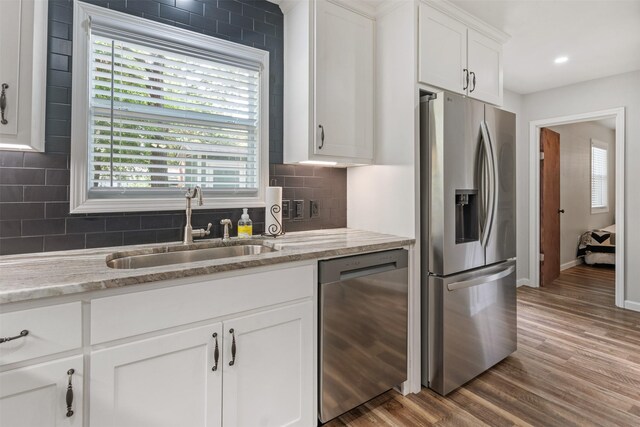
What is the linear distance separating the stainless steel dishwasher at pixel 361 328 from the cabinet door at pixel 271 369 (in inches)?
3.6

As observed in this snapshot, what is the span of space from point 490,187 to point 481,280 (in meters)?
0.62

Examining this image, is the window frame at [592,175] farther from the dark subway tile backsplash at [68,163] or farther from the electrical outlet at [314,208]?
the dark subway tile backsplash at [68,163]

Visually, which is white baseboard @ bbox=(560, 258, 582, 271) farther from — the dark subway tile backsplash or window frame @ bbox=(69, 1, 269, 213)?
window frame @ bbox=(69, 1, 269, 213)

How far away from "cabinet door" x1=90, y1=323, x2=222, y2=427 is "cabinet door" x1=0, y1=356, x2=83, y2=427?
0.05 metres

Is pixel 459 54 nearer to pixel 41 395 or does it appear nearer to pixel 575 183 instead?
pixel 41 395

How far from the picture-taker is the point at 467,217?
88.4 inches

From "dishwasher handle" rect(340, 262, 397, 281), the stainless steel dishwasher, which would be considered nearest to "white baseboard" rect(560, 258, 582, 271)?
the stainless steel dishwasher

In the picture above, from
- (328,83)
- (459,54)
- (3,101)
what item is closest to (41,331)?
(3,101)

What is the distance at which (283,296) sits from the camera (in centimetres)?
153

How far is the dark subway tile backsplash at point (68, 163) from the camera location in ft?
5.08

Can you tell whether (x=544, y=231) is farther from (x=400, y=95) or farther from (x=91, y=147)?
(x=91, y=147)

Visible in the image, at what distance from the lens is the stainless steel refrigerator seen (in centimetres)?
200

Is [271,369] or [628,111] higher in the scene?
[628,111]

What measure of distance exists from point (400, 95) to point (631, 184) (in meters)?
3.15
